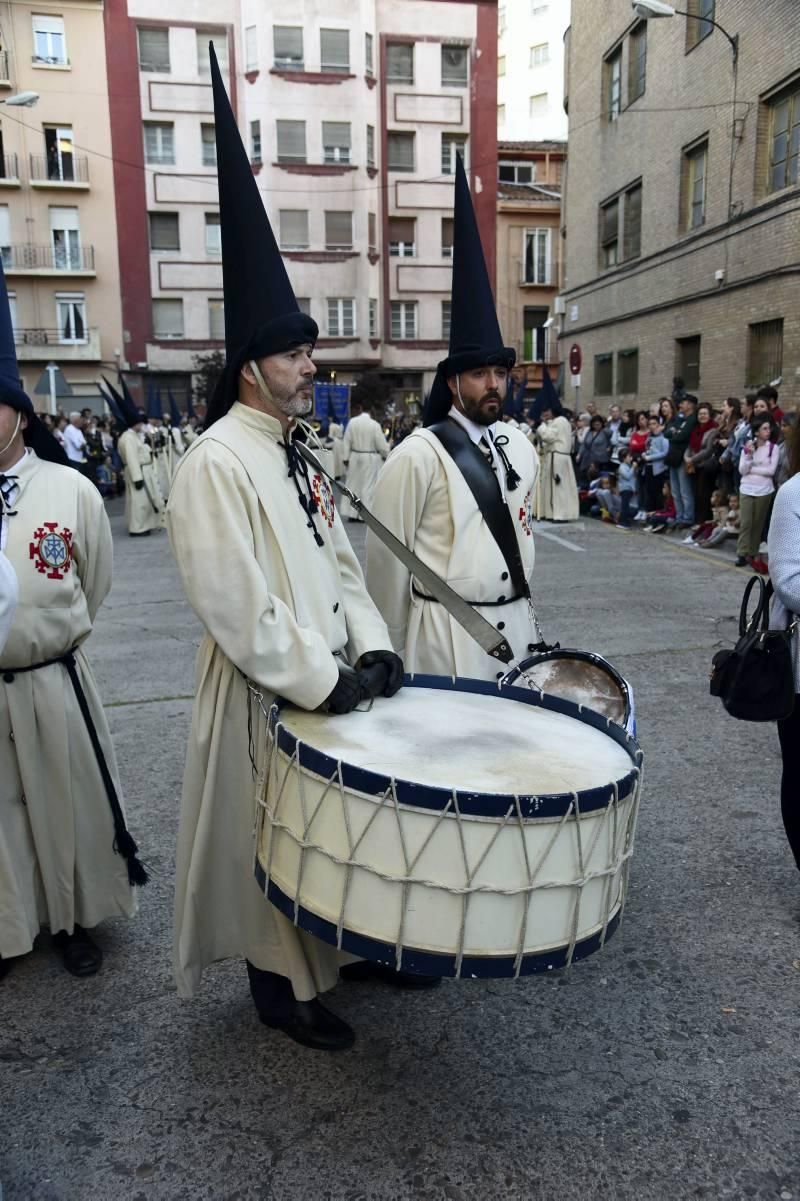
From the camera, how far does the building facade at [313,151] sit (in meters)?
37.4

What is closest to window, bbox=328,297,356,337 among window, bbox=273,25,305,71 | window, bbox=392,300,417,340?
window, bbox=392,300,417,340

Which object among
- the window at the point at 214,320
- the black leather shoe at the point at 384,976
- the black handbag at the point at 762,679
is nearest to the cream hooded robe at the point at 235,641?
the black leather shoe at the point at 384,976

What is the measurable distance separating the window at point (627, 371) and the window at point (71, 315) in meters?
23.1

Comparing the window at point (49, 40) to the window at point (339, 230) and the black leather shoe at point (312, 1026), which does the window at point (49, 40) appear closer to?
the window at point (339, 230)

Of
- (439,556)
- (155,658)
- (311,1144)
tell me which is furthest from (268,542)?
(155,658)

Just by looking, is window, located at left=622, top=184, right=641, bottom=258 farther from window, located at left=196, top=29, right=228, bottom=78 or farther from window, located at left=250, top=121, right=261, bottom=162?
window, located at left=196, top=29, right=228, bottom=78

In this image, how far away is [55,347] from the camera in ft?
122

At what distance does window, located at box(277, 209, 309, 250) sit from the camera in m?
38.3

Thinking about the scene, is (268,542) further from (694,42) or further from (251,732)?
(694,42)

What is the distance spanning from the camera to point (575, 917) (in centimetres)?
207

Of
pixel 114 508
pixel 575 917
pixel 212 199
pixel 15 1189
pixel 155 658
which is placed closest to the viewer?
pixel 575 917

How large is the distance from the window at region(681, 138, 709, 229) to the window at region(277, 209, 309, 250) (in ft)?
70.5

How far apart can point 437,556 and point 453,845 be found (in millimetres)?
1894

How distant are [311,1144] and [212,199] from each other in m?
39.9
